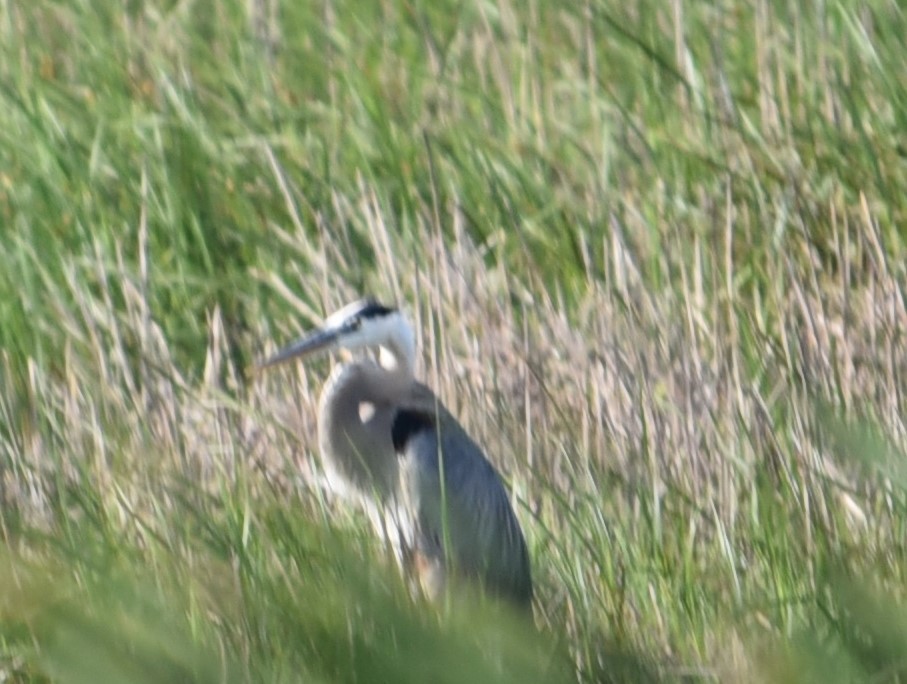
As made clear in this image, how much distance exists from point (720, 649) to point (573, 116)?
3.25m

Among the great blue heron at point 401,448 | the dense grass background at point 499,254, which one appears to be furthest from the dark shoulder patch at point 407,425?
the dense grass background at point 499,254

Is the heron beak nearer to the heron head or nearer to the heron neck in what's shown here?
the heron head

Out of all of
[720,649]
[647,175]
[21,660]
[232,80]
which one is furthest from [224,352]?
[720,649]

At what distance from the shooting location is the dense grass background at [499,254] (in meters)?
2.41

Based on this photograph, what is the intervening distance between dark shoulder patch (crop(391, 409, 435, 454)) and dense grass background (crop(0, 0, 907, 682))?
0.13 meters

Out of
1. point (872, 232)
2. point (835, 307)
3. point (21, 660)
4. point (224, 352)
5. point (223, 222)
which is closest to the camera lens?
point (21, 660)

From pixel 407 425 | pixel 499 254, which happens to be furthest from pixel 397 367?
pixel 499 254

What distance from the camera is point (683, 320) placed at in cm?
325

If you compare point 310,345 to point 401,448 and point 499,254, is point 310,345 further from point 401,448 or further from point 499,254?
point 499,254

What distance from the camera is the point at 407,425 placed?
3195 millimetres

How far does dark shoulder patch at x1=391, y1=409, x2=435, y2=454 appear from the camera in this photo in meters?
3.16

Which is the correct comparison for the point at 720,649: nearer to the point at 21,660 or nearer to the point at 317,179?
the point at 21,660

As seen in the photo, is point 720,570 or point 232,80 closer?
point 720,570

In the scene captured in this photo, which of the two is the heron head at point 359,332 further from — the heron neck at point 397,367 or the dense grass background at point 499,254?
the dense grass background at point 499,254
